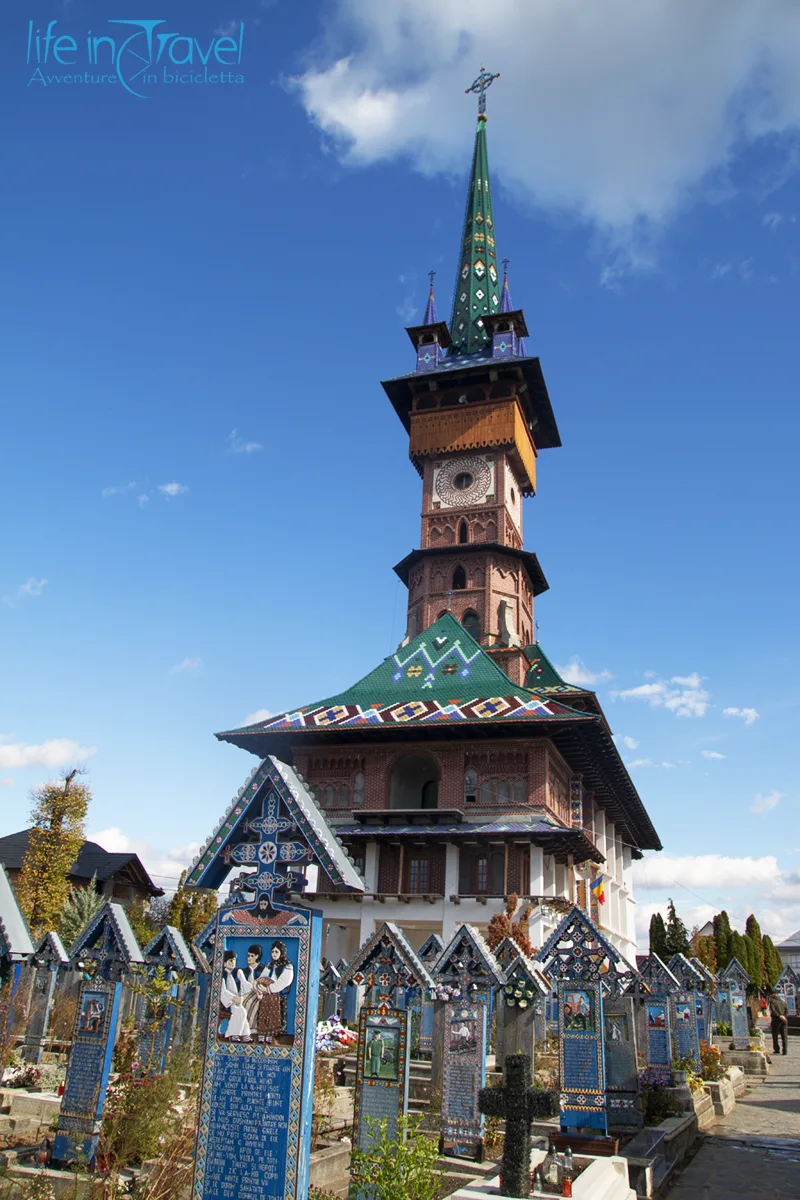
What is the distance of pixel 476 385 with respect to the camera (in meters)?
43.9

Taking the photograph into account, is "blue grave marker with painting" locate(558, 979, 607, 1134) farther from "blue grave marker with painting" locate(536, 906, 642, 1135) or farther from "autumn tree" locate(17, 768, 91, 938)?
"autumn tree" locate(17, 768, 91, 938)

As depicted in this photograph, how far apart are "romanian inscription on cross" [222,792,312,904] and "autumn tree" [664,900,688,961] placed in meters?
51.3

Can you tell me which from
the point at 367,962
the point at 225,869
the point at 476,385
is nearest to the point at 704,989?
the point at 367,962

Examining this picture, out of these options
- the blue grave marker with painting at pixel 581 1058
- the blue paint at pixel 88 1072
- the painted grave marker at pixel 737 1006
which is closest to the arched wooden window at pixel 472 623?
the painted grave marker at pixel 737 1006

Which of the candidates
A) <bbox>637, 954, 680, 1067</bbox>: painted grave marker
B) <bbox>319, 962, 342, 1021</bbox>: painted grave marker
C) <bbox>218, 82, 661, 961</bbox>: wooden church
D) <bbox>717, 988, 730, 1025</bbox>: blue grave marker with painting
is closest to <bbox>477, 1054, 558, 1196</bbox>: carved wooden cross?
<bbox>637, 954, 680, 1067</bbox>: painted grave marker

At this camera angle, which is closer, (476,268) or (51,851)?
(51,851)

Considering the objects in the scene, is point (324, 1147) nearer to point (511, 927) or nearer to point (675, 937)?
point (511, 927)

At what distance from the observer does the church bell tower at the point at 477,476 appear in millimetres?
40812

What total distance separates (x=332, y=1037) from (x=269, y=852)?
842 centimetres

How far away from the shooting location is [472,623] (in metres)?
40.4

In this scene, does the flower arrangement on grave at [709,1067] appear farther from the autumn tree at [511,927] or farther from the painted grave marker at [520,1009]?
the painted grave marker at [520,1009]

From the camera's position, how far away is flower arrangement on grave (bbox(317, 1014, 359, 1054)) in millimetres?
12766

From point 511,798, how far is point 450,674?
5.68 meters

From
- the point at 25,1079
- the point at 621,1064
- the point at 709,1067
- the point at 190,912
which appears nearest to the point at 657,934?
the point at 190,912
